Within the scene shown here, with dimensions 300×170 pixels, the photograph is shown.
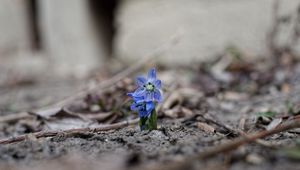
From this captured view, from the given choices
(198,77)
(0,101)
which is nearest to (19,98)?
(0,101)

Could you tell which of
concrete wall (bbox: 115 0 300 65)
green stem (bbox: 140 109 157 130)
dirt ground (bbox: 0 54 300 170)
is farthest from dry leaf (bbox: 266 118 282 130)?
concrete wall (bbox: 115 0 300 65)

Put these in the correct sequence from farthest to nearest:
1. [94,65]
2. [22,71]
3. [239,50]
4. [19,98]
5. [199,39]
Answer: [22,71]
[94,65]
[199,39]
[239,50]
[19,98]

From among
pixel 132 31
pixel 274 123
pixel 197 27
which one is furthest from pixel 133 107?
pixel 132 31

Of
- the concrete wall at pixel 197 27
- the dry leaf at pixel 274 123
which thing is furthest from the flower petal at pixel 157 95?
the concrete wall at pixel 197 27

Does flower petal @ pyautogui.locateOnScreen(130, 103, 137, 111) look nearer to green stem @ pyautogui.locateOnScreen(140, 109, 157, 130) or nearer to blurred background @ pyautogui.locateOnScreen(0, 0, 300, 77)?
green stem @ pyautogui.locateOnScreen(140, 109, 157, 130)

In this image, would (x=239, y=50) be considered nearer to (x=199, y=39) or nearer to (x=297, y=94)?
(x=199, y=39)

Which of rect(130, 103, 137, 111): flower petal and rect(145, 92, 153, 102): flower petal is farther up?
rect(145, 92, 153, 102): flower petal

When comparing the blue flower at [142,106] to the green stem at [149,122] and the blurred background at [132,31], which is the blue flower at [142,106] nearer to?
the green stem at [149,122]

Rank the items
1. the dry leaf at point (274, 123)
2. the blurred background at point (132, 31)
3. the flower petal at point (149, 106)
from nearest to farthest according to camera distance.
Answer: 1. the flower petal at point (149, 106)
2. the dry leaf at point (274, 123)
3. the blurred background at point (132, 31)
